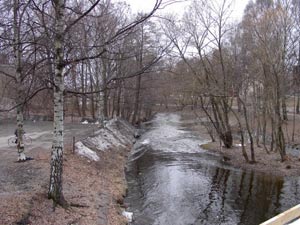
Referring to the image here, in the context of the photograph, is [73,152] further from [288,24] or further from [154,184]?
[288,24]

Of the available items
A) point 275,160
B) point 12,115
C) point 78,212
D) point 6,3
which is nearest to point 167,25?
point 275,160

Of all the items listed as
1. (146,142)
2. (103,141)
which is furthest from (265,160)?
(146,142)

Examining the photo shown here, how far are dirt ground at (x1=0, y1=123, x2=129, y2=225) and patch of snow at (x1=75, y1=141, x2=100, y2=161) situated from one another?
41 centimetres

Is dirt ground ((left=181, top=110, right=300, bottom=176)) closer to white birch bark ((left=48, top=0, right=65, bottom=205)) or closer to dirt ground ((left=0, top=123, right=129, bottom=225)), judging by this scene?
dirt ground ((left=0, top=123, right=129, bottom=225))

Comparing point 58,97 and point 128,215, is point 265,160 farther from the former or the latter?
point 58,97

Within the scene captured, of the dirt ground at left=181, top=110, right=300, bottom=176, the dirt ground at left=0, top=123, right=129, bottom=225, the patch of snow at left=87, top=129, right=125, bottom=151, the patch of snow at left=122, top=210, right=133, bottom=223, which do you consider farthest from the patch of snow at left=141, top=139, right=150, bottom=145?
the patch of snow at left=122, top=210, right=133, bottom=223

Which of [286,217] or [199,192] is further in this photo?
[199,192]

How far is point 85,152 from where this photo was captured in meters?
17.6

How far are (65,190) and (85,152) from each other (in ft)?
21.0

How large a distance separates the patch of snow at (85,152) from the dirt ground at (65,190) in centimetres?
41

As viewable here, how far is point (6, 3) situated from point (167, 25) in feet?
50.4

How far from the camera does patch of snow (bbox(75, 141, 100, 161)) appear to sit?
17245 millimetres

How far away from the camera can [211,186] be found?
15.2 m

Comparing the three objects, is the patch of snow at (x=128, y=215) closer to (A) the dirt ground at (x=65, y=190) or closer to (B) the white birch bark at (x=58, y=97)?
(A) the dirt ground at (x=65, y=190)
